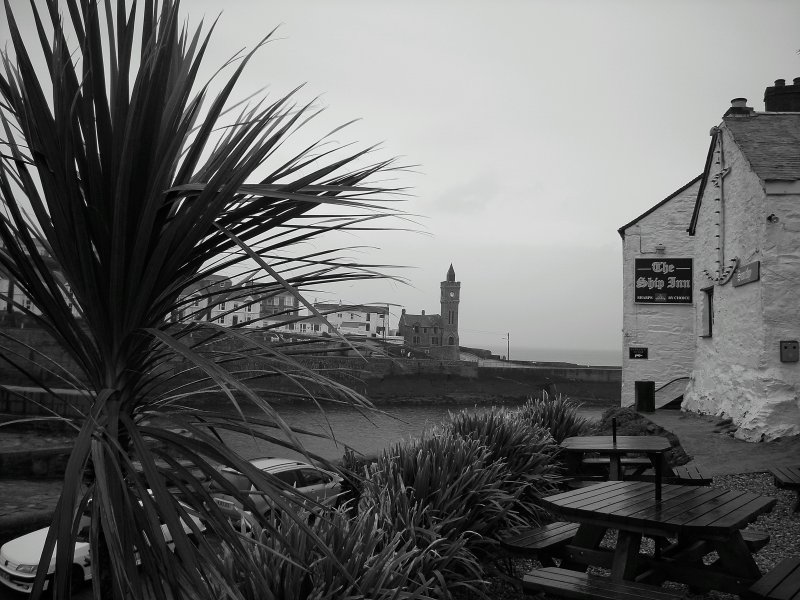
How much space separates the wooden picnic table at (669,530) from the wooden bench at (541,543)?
79mm

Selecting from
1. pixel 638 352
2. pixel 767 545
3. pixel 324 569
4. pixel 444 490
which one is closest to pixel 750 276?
pixel 767 545

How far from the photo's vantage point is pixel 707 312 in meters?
12.8

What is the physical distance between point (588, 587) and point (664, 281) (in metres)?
16.0

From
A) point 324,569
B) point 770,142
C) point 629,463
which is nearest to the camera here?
point 324,569

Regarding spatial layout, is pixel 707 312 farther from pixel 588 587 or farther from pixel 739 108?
pixel 588 587

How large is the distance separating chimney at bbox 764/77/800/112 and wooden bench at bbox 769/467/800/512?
33.9 ft

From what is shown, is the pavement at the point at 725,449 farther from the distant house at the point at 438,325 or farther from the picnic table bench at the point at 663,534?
the distant house at the point at 438,325

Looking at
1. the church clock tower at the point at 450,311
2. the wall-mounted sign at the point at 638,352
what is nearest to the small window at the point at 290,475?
the wall-mounted sign at the point at 638,352

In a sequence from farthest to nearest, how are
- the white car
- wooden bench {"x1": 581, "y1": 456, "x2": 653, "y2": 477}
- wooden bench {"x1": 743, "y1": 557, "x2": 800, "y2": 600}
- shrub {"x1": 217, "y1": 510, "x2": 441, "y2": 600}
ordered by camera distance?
wooden bench {"x1": 581, "y1": 456, "x2": 653, "y2": 477}
the white car
wooden bench {"x1": 743, "y1": 557, "x2": 800, "y2": 600}
shrub {"x1": 217, "y1": 510, "x2": 441, "y2": 600}

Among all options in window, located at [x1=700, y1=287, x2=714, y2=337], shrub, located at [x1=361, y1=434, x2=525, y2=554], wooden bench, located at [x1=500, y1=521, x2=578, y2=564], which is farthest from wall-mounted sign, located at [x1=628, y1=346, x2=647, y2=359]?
wooden bench, located at [x1=500, y1=521, x2=578, y2=564]

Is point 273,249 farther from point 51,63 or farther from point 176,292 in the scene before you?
point 51,63

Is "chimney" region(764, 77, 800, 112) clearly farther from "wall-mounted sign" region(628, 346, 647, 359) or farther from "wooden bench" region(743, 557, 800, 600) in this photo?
"wooden bench" region(743, 557, 800, 600)

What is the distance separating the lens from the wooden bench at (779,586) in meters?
2.89

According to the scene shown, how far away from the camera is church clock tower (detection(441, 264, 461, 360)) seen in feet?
265
